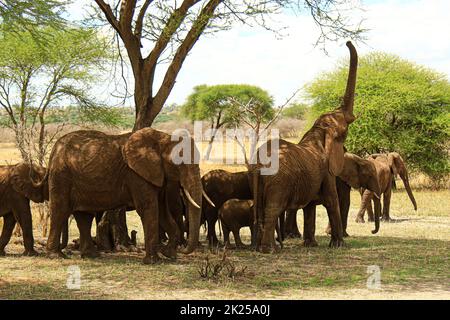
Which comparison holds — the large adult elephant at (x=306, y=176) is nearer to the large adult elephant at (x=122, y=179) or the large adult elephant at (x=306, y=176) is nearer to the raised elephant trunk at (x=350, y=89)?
the raised elephant trunk at (x=350, y=89)

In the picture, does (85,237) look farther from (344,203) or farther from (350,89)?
(344,203)

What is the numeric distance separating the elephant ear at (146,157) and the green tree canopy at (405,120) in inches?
851

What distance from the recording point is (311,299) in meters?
8.41

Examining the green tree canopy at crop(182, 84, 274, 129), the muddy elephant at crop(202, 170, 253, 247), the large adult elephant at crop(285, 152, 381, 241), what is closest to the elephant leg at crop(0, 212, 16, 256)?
the muddy elephant at crop(202, 170, 253, 247)

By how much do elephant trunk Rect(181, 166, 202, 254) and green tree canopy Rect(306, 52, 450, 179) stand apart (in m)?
21.9

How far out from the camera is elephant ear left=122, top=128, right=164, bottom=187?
10.7 m

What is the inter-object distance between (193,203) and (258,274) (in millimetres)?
1331

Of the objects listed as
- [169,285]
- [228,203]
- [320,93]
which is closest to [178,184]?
[228,203]

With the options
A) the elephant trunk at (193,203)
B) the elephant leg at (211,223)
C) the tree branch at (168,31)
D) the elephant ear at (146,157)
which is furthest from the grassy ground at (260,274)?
the tree branch at (168,31)

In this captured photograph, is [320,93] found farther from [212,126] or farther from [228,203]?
[228,203]

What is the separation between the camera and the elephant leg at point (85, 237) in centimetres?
1179

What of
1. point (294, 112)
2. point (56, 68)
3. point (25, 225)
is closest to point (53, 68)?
point (56, 68)

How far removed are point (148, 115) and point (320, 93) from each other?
74.3 feet

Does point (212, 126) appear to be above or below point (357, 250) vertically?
above
